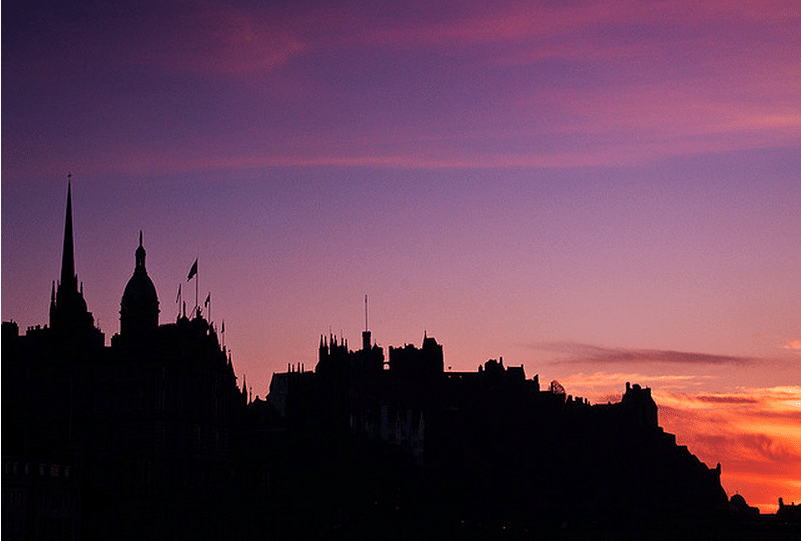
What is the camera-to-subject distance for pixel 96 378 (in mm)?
187000

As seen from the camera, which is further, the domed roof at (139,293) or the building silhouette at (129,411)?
the domed roof at (139,293)

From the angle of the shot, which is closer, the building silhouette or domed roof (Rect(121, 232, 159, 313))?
the building silhouette

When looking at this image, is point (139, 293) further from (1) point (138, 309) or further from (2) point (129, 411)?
(2) point (129, 411)

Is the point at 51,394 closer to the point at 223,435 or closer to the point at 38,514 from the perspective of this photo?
the point at 223,435

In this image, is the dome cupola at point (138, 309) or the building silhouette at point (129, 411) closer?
the building silhouette at point (129, 411)

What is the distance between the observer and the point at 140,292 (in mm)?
191750

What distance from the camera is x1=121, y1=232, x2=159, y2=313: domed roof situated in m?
191

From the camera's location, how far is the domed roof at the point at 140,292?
190750mm

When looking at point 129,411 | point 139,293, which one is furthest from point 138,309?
point 129,411

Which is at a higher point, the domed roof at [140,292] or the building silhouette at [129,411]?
the domed roof at [140,292]

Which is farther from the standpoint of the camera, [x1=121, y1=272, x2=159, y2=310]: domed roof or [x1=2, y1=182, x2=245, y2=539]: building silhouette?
[x1=121, y1=272, x2=159, y2=310]: domed roof

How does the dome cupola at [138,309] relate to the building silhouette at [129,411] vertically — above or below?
above

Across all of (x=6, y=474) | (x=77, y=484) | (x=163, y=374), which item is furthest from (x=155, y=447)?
(x=6, y=474)

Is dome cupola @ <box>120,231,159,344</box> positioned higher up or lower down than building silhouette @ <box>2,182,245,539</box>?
higher up
